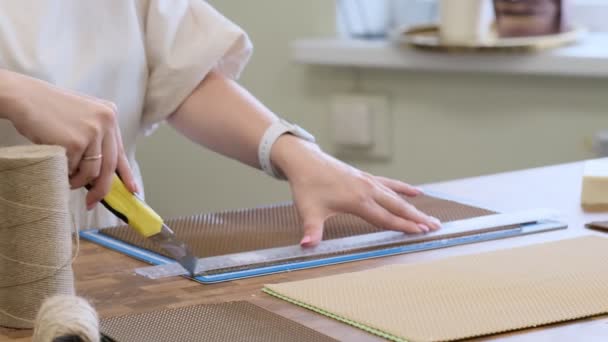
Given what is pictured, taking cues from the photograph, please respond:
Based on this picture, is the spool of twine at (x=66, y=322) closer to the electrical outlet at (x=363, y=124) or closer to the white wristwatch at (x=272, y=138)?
the white wristwatch at (x=272, y=138)

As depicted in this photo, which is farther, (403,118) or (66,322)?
(403,118)

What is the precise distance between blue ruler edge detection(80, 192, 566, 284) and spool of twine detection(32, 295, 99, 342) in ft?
1.00

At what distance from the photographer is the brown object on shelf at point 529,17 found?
2.26 meters

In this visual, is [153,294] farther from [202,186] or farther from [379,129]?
[202,186]

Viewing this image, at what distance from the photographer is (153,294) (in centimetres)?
109

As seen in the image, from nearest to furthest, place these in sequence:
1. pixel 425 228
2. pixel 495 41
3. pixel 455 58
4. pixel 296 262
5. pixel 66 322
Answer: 1. pixel 66 322
2. pixel 296 262
3. pixel 425 228
4. pixel 495 41
5. pixel 455 58

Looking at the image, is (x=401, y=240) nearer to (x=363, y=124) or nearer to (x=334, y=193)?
(x=334, y=193)

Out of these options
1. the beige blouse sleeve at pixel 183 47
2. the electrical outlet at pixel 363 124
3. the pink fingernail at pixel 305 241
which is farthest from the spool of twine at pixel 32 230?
the electrical outlet at pixel 363 124

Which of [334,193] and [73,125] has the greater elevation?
[73,125]

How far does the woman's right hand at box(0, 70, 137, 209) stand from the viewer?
3.57ft

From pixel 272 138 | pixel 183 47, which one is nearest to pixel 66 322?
pixel 272 138

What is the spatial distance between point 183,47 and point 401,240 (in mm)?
503

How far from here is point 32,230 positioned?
947 millimetres

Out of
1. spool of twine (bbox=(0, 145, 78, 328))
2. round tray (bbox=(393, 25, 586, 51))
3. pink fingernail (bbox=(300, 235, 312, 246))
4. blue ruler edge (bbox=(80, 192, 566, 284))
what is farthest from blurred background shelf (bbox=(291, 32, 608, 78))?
spool of twine (bbox=(0, 145, 78, 328))
